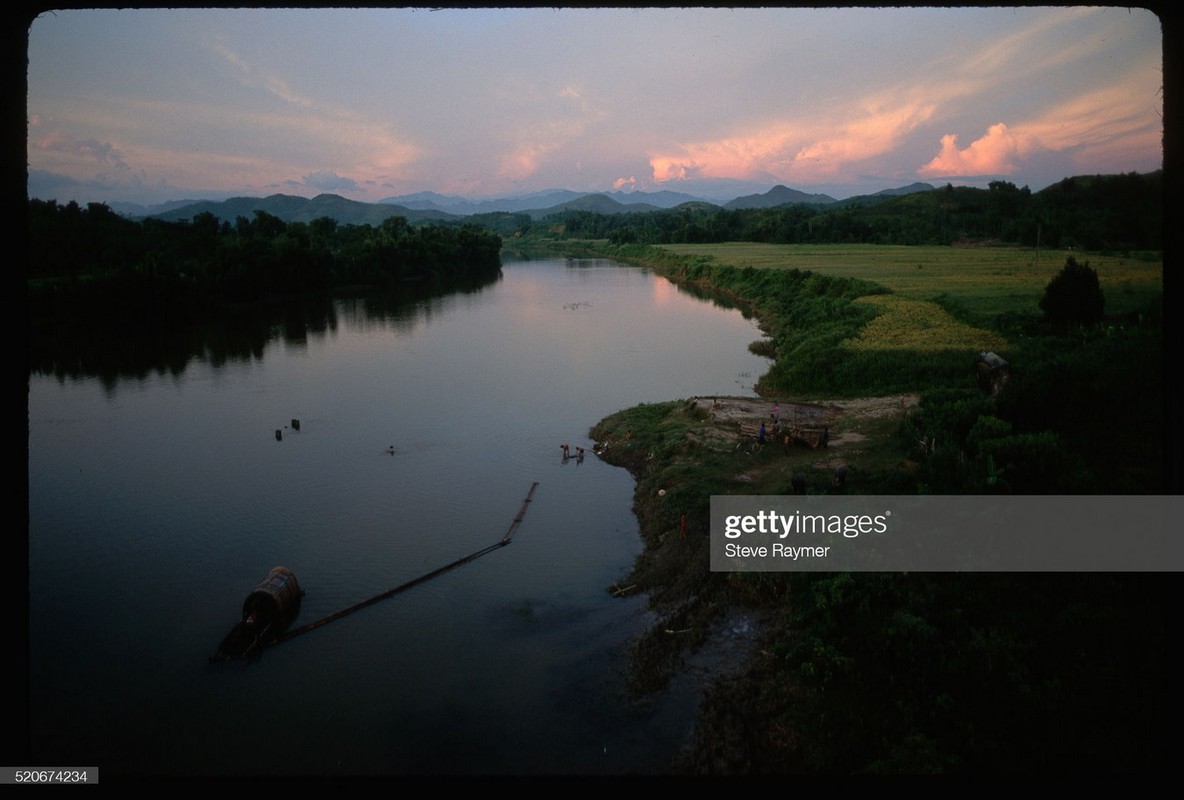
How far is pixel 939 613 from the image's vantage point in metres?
5.55

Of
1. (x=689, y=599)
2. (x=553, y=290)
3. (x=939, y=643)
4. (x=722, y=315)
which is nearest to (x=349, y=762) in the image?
(x=689, y=599)

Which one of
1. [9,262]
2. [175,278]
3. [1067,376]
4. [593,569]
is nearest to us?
[9,262]

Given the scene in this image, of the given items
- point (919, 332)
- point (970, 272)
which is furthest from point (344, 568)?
point (970, 272)

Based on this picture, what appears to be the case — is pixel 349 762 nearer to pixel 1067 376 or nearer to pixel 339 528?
pixel 339 528

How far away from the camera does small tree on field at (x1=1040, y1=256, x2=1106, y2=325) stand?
457 inches

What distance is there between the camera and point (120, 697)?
6.30 meters

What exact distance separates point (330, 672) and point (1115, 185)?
7395mm

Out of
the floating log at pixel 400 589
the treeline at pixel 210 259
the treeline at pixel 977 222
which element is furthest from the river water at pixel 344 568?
the treeline at pixel 210 259

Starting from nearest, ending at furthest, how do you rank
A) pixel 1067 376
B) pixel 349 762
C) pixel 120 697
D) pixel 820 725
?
pixel 820 725, pixel 349 762, pixel 120 697, pixel 1067 376

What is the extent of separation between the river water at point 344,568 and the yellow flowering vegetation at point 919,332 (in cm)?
286

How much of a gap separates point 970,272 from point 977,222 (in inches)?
407

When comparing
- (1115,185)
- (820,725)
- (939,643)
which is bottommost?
(820,725)

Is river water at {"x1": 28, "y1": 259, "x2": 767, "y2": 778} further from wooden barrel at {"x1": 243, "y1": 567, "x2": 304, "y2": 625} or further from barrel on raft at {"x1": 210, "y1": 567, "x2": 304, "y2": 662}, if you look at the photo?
wooden barrel at {"x1": 243, "y1": 567, "x2": 304, "y2": 625}

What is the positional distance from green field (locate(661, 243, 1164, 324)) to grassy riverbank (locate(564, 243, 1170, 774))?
3.07ft
